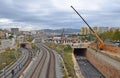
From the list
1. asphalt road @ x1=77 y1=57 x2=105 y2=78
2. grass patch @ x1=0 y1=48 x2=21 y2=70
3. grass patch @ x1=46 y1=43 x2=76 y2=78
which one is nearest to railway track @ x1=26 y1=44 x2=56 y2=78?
grass patch @ x1=46 y1=43 x2=76 y2=78

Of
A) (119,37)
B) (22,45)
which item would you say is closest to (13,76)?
(119,37)


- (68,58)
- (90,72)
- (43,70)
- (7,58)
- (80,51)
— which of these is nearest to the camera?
(43,70)

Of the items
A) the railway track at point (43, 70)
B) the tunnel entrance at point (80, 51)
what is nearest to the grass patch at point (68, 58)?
the railway track at point (43, 70)

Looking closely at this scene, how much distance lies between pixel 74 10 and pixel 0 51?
44030mm

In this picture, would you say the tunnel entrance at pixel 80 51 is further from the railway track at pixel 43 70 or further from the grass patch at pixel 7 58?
the railway track at pixel 43 70

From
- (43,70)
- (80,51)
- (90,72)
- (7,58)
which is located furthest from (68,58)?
A: (80,51)

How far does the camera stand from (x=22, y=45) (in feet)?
615

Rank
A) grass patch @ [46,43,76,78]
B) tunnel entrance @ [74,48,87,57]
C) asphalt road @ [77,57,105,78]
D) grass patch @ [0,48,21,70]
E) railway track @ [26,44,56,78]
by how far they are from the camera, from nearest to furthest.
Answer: railway track @ [26,44,56,78]
grass patch @ [46,43,76,78]
asphalt road @ [77,57,105,78]
grass patch @ [0,48,21,70]
tunnel entrance @ [74,48,87,57]

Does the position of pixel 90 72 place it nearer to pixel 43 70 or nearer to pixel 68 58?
pixel 68 58

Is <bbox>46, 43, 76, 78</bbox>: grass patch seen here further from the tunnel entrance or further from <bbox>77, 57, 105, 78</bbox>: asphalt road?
the tunnel entrance

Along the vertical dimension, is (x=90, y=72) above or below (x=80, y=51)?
below

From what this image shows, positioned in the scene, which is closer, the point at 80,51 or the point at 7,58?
the point at 7,58

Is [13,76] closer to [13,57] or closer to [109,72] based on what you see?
[109,72]

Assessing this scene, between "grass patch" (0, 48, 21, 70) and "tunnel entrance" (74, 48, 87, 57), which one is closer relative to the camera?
"grass patch" (0, 48, 21, 70)
